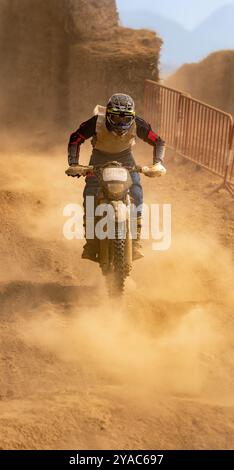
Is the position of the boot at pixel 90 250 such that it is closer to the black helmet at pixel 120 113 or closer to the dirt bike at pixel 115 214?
the dirt bike at pixel 115 214

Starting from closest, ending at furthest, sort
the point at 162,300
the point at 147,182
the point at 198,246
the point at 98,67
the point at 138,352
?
1. the point at 138,352
2. the point at 162,300
3. the point at 198,246
4. the point at 147,182
5. the point at 98,67

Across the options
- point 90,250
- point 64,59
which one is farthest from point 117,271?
A: point 64,59

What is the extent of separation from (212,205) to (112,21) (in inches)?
283

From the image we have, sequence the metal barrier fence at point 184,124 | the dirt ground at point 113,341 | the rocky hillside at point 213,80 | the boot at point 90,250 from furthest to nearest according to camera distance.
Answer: the rocky hillside at point 213,80
the metal barrier fence at point 184,124
the boot at point 90,250
the dirt ground at point 113,341

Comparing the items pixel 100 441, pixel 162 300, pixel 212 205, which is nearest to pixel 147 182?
pixel 212 205

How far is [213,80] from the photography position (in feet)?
70.8

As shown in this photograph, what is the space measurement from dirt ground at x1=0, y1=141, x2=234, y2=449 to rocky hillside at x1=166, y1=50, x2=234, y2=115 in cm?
1327

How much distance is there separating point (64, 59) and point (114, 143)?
907 centimetres

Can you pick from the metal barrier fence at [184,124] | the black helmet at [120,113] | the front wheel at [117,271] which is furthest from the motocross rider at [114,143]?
the metal barrier fence at [184,124]

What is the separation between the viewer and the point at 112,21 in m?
13.9

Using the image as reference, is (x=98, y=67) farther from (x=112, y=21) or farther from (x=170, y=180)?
(x=170, y=180)

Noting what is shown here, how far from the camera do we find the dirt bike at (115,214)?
537 centimetres

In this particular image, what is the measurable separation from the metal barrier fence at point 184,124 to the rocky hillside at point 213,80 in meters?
8.28
